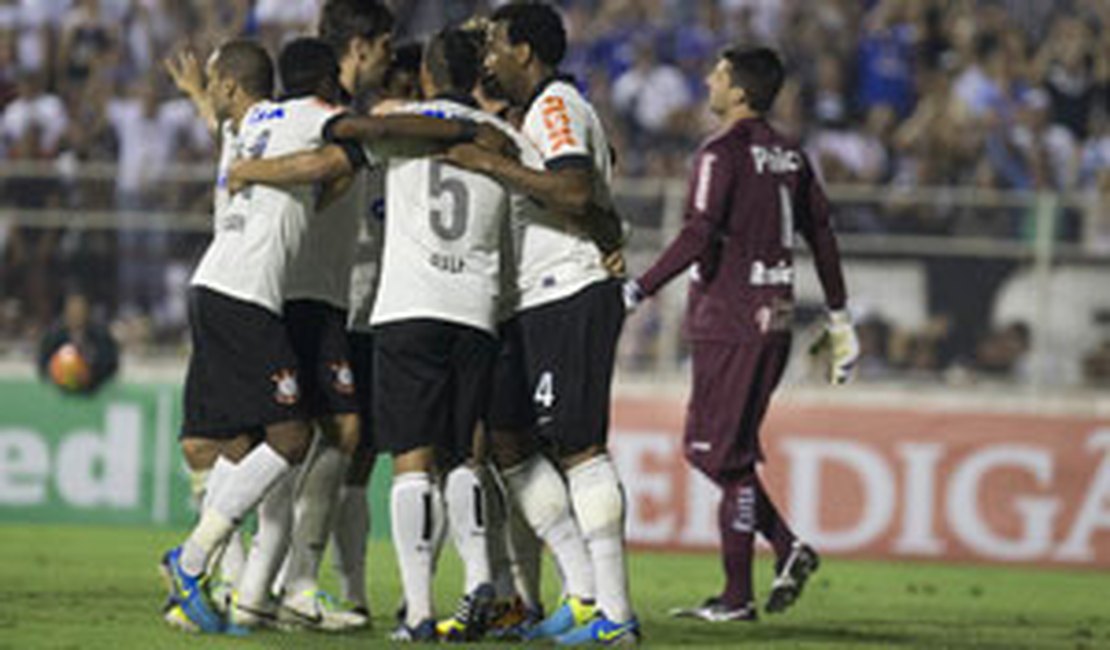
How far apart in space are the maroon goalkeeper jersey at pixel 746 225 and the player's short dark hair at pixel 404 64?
5.48ft

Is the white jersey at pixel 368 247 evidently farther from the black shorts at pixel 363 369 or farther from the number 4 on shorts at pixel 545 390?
the number 4 on shorts at pixel 545 390

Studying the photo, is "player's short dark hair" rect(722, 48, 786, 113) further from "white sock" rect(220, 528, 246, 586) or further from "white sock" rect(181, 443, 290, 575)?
"white sock" rect(181, 443, 290, 575)

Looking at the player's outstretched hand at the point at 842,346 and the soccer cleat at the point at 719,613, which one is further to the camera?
the player's outstretched hand at the point at 842,346

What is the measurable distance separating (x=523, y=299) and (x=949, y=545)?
8.36 m

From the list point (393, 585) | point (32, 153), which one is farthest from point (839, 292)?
point (32, 153)

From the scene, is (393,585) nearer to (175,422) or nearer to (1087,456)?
(175,422)

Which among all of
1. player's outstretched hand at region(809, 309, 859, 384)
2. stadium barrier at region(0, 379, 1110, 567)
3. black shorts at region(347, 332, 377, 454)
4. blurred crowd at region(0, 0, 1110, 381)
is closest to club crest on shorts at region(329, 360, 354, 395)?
black shorts at region(347, 332, 377, 454)

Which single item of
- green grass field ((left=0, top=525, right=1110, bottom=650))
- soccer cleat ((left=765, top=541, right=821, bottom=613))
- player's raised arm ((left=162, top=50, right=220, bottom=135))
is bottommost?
green grass field ((left=0, top=525, right=1110, bottom=650))

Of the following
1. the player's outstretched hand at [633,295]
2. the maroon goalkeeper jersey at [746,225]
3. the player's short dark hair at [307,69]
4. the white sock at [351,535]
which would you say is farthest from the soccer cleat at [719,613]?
the player's short dark hair at [307,69]

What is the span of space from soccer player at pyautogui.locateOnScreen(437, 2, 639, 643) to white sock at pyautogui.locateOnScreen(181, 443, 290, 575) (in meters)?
0.88

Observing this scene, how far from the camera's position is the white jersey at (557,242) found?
9570 millimetres

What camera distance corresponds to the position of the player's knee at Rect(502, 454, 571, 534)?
31.8 ft

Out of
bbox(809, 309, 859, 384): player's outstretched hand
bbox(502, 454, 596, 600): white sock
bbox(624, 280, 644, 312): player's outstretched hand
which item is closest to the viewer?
bbox(502, 454, 596, 600): white sock

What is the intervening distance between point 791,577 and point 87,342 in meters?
7.76
